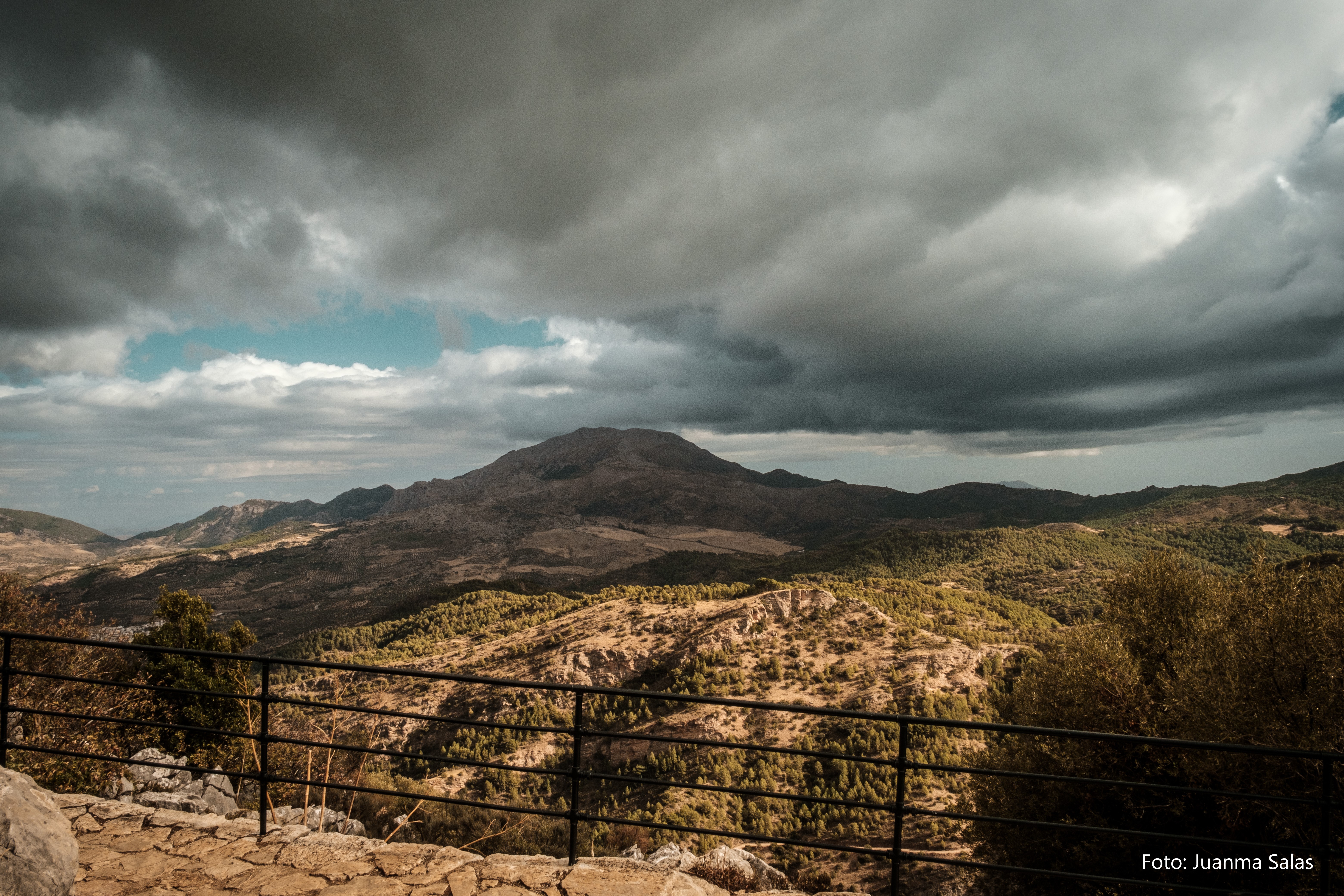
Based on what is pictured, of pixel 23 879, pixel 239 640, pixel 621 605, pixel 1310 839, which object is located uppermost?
pixel 23 879

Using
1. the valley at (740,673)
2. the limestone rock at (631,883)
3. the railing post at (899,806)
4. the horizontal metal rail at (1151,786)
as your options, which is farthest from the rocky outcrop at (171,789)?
the horizontal metal rail at (1151,786)

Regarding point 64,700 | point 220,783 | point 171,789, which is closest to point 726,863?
point 171,789

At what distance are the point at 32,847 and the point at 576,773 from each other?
3675 millimetres

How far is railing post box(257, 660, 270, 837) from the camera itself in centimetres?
446

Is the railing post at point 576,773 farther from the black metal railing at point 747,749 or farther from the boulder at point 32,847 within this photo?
the boulder at point 32,847

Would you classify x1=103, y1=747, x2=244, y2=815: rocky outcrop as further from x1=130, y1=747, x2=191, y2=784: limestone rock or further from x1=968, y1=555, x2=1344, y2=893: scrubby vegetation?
x1=968, y1=555, x2=1344, y2=893: scrubby vegetation

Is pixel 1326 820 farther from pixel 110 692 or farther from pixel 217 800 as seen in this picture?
pixel 110 692

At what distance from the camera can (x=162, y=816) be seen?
17.2 feet

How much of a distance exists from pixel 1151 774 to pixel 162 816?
18269mm

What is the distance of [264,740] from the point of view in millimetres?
4461

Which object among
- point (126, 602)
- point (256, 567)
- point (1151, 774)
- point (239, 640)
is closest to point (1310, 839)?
point (1151, 774)

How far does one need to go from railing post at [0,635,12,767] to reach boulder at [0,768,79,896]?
0.72 metres

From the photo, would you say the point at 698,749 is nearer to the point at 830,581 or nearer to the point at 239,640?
the point at 239,640

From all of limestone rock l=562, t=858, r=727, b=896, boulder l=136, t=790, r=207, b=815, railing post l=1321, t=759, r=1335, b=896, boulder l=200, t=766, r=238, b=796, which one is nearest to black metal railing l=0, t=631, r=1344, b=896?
railing post l=1321, t=759, r=1335, b=896
